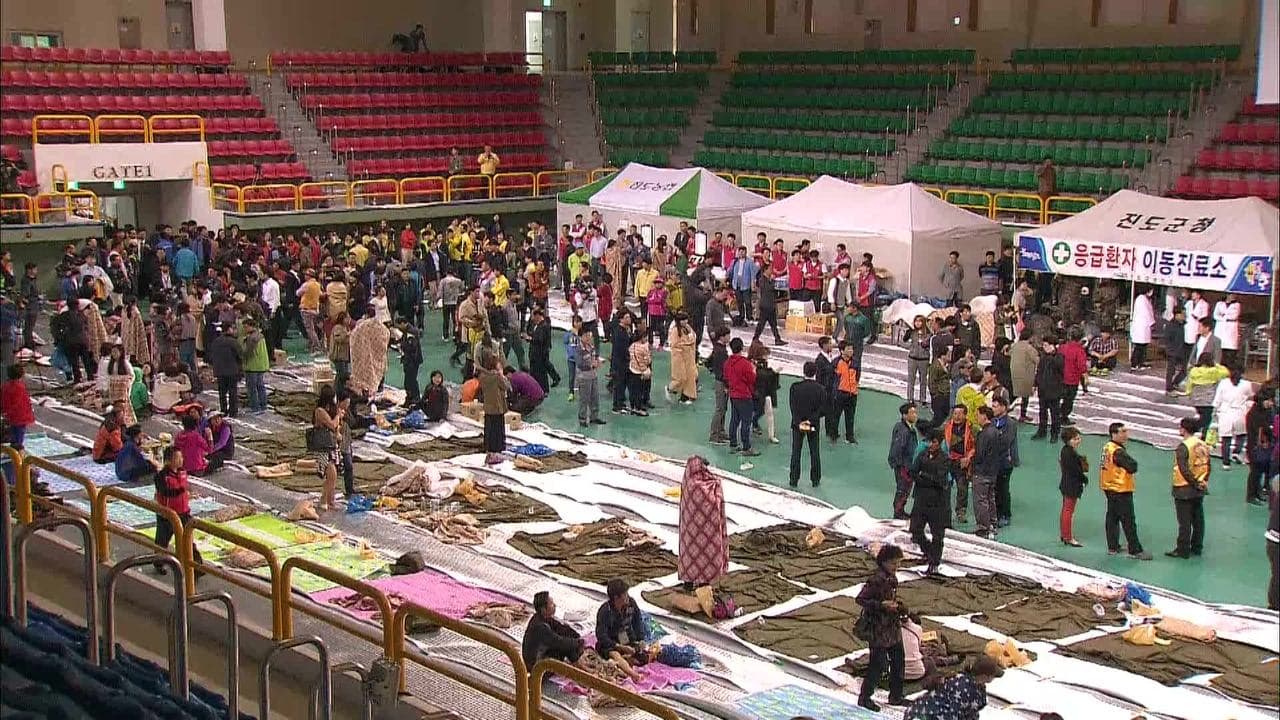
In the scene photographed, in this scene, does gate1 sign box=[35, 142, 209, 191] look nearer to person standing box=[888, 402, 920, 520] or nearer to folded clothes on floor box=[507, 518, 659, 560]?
folded clothes on floor box=[507, 518, 659, 560]

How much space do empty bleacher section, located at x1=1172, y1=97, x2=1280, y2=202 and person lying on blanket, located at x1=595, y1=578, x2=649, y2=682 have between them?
178 inches

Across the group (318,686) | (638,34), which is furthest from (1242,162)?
(638,34)

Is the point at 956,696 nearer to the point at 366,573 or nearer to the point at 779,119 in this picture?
the point at 366,573

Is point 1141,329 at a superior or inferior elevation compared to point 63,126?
inferior

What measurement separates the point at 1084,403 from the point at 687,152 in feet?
51.7

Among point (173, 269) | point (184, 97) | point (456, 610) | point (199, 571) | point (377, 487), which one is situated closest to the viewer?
point (199, 571)

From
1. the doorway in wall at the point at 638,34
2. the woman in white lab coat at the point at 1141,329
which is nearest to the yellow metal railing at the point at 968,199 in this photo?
the woman in white lab coat at the point at 1141,329

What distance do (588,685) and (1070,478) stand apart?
648 cm

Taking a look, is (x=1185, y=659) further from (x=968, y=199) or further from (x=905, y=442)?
(x=968, y=199)

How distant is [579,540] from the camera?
12719 mm

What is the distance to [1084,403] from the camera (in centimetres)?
1709

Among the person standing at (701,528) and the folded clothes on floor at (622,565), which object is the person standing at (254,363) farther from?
the person standing at (701,528)

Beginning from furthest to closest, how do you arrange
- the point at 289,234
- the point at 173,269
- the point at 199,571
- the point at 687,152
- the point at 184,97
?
the point at 687,152 < the point at 184,97 < the point at 289,234 < the point at 173,269 < the point at 199,571

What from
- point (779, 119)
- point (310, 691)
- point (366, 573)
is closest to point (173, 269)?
point (366, 573)
